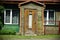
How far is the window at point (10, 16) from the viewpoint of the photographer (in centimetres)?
3178

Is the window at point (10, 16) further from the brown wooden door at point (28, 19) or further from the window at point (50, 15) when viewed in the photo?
the window at point (50, 15)

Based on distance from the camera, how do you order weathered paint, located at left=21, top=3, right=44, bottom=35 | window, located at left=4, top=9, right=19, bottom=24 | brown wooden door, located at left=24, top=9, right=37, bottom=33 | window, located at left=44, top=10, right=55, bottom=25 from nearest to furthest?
1. weathered paint, located at left=21, top=3, right=44, bottom=35
2. brown wooden door, located at left=24, top=9, right=37, bottom=33
3. window, located at left=4, top=9, right=19, bottom=24
4. window, located at left=44, top=10, right=55, bottom=25

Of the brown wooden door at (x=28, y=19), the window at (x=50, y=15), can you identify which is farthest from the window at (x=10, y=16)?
the window at (x=50, y=15)

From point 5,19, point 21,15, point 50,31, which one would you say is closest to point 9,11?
point 5,19

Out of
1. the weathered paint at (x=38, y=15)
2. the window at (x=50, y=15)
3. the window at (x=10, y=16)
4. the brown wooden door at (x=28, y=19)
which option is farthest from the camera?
the window at (x=50, y=15)

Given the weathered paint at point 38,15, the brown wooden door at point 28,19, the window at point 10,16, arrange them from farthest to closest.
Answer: the window at point 10,16
the brown wooden door at point 28,19
the weathered paint at point 38,15

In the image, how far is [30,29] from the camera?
97.3 feet

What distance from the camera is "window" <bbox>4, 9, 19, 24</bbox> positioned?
104 ft

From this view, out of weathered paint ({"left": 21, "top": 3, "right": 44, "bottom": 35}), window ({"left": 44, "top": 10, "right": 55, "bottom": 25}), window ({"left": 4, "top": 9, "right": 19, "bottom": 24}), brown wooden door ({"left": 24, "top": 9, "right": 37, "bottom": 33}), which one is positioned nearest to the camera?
weathered paint ({"left": 21, "top": 3, "right": 44, "bottom": 35})

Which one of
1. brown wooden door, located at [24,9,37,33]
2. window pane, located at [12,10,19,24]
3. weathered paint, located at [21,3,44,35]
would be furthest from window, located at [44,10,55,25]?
window pane, located at [12,10,19,24]

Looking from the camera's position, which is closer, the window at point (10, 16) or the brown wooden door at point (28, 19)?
the brown wooden door at point (28, 19)

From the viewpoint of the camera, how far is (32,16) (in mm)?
29547

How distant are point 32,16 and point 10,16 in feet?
10.7

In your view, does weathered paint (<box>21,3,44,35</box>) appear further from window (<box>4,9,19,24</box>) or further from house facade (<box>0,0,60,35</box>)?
window (<box>4,9,19,24</box>)
